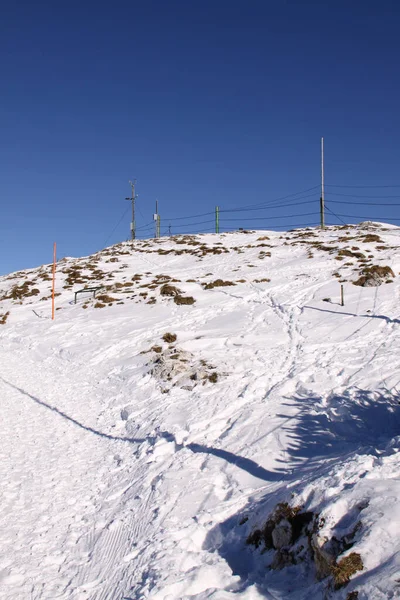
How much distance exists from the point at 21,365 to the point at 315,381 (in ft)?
36.4

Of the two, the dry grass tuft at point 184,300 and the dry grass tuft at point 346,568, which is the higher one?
the dry grass tuft at point 184,300

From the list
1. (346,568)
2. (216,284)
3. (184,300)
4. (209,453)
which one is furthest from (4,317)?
(346,568)

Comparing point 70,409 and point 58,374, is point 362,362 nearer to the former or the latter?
point 70,409

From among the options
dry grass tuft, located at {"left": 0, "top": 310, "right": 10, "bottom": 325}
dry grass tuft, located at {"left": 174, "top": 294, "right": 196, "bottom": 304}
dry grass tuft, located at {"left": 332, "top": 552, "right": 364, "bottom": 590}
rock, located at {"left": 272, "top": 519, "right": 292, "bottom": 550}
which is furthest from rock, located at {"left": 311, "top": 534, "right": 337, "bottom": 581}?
dry grass tuft, located at {"left": 0, "top": 310, "right": 10, "bottom": 325}

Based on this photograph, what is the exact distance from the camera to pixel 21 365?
1570 cm

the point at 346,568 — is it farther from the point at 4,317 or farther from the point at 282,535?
the point at 4,317

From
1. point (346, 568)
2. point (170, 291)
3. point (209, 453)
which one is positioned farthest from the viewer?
point (170, 291)

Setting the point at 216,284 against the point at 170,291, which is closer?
the point at 170,291

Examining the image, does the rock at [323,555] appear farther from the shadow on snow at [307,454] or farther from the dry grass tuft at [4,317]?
the dry grass tuft at [4,317]

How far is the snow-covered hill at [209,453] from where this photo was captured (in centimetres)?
404

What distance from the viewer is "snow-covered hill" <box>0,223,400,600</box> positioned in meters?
4.04

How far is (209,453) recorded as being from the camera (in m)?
7.35

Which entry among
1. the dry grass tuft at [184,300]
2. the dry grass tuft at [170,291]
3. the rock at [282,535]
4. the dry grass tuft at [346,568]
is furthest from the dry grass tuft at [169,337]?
the dry grass tuft at [346,568]

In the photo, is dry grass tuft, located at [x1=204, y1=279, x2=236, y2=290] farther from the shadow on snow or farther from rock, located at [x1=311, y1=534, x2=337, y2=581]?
rock, located at [x1=311, y1=534, x2=337, y2=581]
